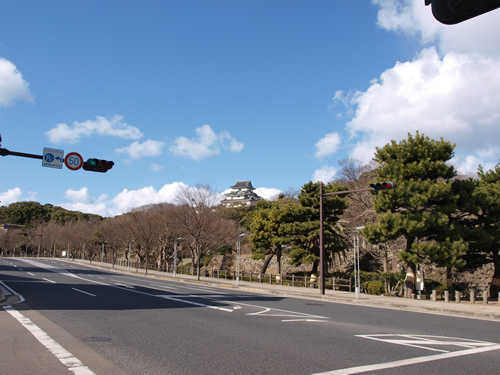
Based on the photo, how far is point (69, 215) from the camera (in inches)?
4008

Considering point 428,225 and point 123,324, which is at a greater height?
point 428,225

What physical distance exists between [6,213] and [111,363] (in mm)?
111024

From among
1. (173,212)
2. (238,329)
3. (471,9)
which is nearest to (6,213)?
(173,212)

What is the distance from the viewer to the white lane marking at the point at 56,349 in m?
5.58

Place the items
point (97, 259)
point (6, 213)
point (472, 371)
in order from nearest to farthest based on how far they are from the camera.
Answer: point (472, 371)
point (97, 259)
point (6, 213)

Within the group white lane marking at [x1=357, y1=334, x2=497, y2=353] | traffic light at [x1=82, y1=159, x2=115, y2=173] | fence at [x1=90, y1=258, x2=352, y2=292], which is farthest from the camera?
fence at [x1=90, y1=258, x2=352, y2=292]

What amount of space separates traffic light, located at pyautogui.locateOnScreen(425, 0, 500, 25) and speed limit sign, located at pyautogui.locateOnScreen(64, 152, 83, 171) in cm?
1177

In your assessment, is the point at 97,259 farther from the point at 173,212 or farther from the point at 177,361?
the point at 177,361

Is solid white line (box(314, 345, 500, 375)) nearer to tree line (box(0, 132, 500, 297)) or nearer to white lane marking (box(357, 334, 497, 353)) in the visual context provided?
white lane marking (box(357, 334, 497, 353))

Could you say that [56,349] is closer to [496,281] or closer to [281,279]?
[496,281]

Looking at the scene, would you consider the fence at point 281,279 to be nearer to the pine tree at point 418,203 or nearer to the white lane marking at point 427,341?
the pine tree at point 418,203

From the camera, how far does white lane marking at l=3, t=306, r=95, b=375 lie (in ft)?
18.3

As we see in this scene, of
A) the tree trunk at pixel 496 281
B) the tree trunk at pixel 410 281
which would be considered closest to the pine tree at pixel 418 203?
the tree trunk at pixel 410 281

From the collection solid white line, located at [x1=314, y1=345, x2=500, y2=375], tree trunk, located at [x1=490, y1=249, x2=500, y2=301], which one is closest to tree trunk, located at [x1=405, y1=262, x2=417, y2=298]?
tree trunk, located at [x1=490, y1=249, x2=500, y2=301]
